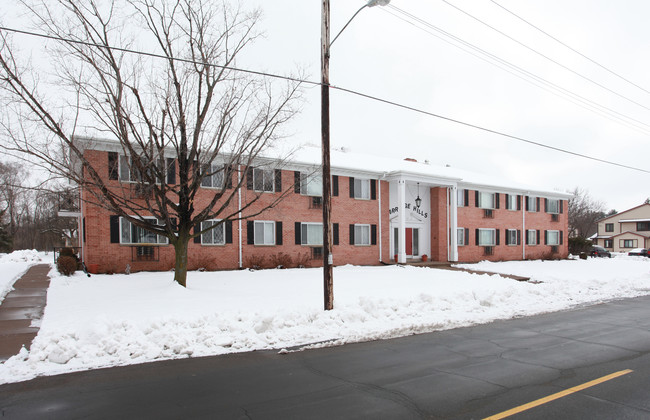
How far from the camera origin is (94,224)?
64.7ft

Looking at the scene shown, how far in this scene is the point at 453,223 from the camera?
30.6m

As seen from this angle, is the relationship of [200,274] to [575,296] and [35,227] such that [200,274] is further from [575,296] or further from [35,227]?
[35,227]

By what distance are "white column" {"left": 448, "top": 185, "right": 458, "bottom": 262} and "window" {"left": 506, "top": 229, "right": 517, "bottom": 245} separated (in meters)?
7.40

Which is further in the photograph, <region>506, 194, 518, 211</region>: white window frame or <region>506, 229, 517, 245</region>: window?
<region>506, 194, 518, 211</region>: white window frame

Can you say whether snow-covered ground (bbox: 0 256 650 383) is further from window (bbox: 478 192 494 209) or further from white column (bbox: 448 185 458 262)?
window (bbox: 478 192 494 209)

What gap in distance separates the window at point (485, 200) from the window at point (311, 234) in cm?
1469

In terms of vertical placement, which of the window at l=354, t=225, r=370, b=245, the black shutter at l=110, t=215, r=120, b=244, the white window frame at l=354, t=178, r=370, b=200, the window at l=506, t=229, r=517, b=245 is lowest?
the window at l=506, t=229, r=517, b=245

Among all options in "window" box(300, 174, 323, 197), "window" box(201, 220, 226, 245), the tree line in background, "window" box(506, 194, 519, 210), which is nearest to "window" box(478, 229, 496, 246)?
"window" box(506, 194, 519, 210)

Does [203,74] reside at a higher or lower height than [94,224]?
higher

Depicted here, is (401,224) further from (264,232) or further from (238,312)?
(238,312)

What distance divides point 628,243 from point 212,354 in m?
82.0

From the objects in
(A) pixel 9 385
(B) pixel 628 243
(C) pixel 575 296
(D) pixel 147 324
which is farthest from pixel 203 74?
(B) pixel 628 243

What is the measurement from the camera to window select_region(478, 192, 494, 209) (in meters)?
33.8

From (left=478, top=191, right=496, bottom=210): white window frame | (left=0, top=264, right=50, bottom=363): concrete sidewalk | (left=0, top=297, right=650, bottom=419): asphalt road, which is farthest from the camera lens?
(left=478, top=191, right=496, bottom=210): white window frame
